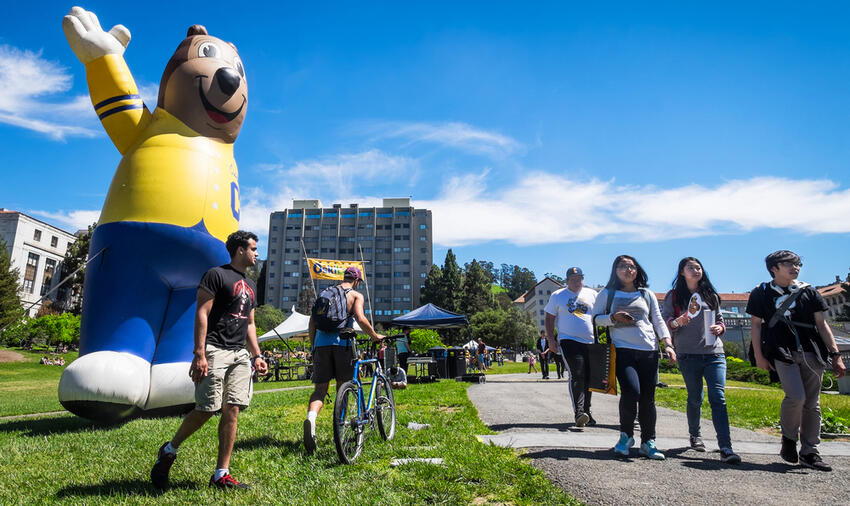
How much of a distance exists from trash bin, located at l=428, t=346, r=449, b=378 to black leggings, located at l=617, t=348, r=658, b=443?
11.8 meters

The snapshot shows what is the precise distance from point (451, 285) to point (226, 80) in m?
74.0

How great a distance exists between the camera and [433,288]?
83312mm

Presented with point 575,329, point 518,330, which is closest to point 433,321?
point 575,329

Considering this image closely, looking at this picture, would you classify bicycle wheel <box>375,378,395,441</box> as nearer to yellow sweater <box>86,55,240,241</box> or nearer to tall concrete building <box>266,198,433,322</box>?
yellow sweater <box>86,55,240,241</box>

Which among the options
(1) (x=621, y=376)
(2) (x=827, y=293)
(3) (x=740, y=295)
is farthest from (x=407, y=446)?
(3) (x=740, y=295)

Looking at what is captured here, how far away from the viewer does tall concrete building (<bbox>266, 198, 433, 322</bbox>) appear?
313 ft

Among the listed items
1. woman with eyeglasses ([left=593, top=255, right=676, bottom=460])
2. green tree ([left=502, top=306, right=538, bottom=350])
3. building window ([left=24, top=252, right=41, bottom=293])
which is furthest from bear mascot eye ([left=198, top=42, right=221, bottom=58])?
green tree ([left=502, top=306, right=538, bottom=350])

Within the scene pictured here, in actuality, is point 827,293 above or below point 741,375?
above

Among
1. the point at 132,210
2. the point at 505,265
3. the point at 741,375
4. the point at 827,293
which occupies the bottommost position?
the point at 741,375

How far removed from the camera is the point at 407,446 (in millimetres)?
4852

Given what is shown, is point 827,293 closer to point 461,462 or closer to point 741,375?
Answer: point 741,375

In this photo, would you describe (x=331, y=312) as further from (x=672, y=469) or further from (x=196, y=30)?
(x=196, y=30)

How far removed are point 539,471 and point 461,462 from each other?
0.63 m

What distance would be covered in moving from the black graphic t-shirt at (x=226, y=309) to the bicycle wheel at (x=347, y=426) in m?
0.98
